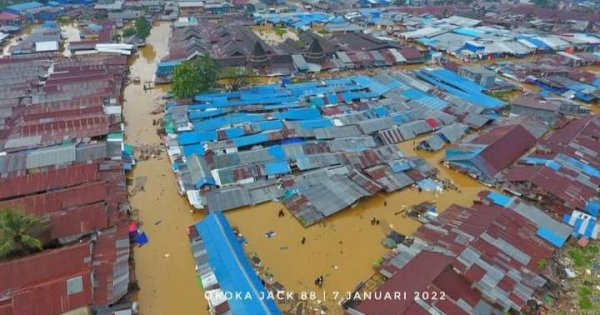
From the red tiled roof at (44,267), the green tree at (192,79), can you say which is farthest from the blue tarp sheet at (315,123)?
the red tiled roof at (44,267)

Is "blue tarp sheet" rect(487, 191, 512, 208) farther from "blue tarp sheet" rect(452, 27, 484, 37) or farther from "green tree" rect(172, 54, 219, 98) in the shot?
"blue tarp sheet" rect(452, 27, 484, 37)

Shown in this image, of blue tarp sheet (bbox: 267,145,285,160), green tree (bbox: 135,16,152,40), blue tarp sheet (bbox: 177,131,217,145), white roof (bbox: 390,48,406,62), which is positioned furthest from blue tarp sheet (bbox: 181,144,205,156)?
green tree (bbox: 135,16,152,40)

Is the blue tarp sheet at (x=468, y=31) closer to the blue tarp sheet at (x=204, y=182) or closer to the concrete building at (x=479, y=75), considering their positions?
the concrete building at (x=479, y=75)

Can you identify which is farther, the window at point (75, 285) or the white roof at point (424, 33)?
the white roof at point (424, 33)

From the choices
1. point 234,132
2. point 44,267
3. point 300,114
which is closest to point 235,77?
point 300,114

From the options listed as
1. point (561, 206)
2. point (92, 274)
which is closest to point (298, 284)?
point (92, 274)

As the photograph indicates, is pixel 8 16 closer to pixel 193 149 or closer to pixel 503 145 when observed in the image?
pixel 193 149
